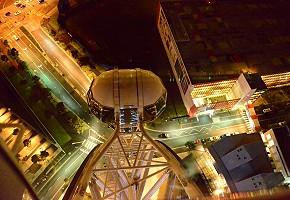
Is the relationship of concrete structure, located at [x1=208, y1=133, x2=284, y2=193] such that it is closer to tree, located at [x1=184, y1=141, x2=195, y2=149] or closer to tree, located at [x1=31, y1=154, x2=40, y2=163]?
tree, located at [x1=184, y1=141, x2=195, y2=149]

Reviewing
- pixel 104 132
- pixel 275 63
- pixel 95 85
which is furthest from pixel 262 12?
pixel 95 85

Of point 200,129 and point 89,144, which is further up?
point 89,144

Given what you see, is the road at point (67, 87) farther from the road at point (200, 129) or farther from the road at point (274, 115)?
the road at point (274, 115)

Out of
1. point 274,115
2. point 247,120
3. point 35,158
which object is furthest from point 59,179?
point 274,115

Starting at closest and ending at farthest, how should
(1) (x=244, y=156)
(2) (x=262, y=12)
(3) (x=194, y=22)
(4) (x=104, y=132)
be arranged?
1. (1) (x=244, y=156)
2. (4) (x=104, y=132)
3. (3) (x=194, y=22)
4. (2) (x=262, y=12)

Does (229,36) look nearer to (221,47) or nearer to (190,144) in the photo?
(221,47)

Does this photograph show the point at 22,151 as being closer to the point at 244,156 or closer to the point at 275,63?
the point at 244,156
